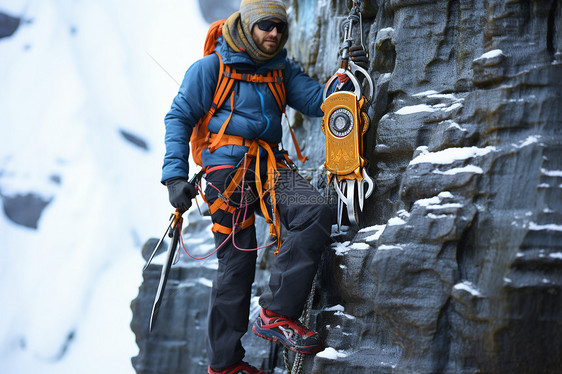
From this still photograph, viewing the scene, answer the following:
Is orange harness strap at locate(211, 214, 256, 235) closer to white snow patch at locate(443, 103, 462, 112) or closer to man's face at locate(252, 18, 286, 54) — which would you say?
man's face at locate(252, 18, 286, 54)

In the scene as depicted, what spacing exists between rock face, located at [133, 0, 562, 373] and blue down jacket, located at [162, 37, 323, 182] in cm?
66

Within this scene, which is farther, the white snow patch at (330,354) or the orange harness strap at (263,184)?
the orange harness strap at (263,184)

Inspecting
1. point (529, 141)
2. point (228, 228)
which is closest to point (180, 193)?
point (228, 228)

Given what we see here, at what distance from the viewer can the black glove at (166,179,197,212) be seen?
2715mm

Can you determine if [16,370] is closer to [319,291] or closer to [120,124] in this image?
[120,124]

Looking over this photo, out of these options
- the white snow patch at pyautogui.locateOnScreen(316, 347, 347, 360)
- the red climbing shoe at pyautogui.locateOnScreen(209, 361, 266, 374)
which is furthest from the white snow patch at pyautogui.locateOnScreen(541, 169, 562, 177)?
the red climbing shoe at pyautogui.locateOnScreen(209, 361, 266, 374)

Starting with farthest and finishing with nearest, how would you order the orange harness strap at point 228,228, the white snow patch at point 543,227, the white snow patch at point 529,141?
the orange harness strap at point 228,228 < the white snow patch at point 529,141 < the white snow patch at point 543,227

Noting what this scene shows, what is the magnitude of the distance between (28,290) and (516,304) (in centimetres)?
531

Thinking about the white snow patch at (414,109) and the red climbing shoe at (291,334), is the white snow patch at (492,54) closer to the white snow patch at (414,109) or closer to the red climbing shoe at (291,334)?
the white snow patch at (414,109)

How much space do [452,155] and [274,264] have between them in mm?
1088

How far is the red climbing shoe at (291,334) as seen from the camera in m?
2.62

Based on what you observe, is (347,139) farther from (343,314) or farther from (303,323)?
(303,323)

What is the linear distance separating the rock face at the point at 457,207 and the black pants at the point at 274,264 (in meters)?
0.23

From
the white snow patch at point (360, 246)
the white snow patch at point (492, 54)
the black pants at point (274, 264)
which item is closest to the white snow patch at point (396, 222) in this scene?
the white snow patch at point (360, 246)
